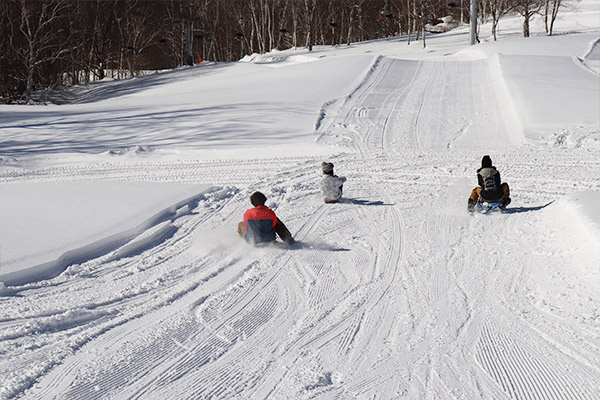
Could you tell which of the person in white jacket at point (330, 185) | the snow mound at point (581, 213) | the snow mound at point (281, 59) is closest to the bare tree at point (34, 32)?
the snow mound at point (281, 59)

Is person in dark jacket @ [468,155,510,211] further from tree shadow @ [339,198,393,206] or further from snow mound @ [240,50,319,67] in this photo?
snow mound @ [240,50,319,67]

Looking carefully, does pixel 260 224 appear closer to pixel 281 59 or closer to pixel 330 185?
pixel 330 185

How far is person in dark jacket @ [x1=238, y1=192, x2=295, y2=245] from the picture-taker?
8.20 metres

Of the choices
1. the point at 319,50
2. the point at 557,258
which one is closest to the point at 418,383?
the point at 557,258

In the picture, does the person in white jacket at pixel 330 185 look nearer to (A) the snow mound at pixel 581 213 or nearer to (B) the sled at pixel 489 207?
(B) the sled at pixel 489 207

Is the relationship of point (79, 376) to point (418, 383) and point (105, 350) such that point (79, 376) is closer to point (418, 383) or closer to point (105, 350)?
point (105, 350)

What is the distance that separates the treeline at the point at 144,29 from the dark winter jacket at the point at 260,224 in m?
27.6

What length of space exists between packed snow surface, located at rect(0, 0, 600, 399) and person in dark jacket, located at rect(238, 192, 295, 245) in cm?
22

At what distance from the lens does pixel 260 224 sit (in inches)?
323

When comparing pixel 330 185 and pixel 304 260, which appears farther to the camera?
pixel 330 185

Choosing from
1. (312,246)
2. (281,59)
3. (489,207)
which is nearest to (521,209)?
(489,207)

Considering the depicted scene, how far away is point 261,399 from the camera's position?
4.47 m

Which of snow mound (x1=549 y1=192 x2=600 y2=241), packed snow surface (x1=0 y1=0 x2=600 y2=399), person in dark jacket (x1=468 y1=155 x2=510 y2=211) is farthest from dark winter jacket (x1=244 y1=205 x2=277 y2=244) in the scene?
snow mound (x1=549 y1=192 x2=600 y2=241)

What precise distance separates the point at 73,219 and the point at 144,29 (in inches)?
1827
